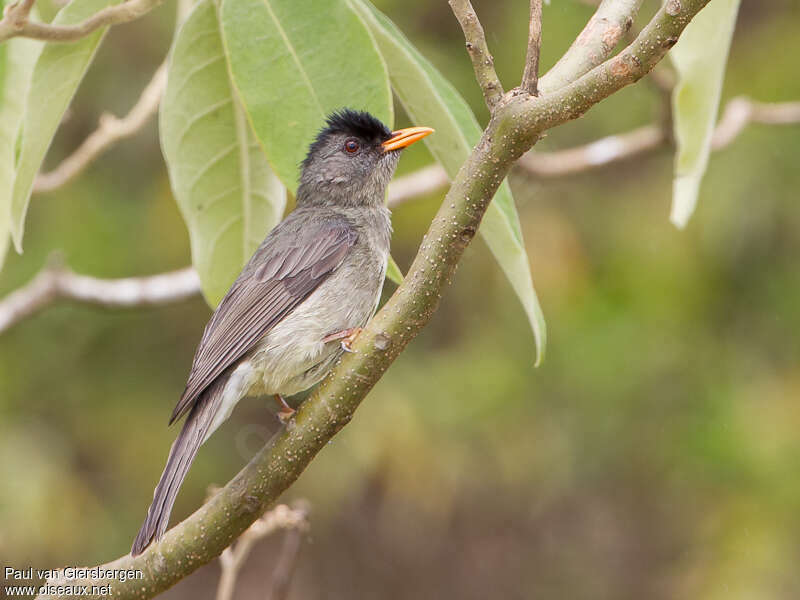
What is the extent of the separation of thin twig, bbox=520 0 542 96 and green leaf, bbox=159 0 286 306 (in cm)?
91

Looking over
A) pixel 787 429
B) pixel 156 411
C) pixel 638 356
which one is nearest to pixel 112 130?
pixel 156 411

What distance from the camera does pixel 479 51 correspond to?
1.93 metres

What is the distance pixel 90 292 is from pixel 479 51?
2.37 m

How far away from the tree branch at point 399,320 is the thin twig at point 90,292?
1.78m

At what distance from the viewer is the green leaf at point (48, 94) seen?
237cm

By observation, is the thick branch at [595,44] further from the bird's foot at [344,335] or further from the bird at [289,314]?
the bird's foot at [344,335]

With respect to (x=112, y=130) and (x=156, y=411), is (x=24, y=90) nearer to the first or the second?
(x=112, y=130)

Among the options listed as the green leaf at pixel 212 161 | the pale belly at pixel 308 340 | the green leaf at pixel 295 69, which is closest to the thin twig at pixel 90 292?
the pale belly at pixel 308 340

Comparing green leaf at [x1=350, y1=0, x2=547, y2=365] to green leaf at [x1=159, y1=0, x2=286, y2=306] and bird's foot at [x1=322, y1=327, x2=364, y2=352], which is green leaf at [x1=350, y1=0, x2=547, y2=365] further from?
bird's foot at [x1=322, y1=327, x2=364, y2=352]

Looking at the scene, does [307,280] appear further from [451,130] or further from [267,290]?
[451,130]

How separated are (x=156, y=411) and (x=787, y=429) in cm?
355

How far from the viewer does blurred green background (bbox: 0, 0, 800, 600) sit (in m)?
5.65

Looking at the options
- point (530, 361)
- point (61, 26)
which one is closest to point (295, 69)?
point (61, 26)

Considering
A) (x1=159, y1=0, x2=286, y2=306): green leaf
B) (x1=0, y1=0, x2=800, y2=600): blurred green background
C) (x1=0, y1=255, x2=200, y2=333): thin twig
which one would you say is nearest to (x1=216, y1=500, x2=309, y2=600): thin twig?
(x1=159, y1=0, x2=286, y2=306): green leaf
